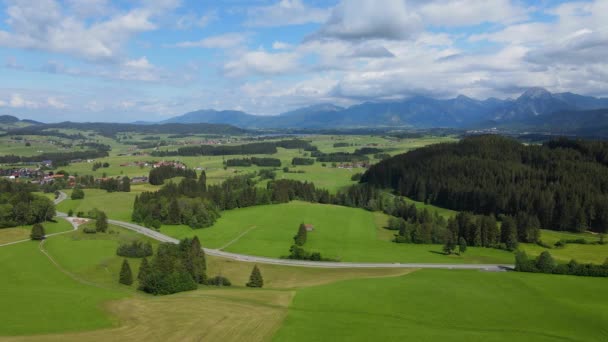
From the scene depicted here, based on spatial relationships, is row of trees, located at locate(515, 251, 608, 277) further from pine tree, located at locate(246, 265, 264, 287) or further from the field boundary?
the field boundary

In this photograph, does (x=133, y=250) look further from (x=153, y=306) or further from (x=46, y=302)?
(x=153, y=306)

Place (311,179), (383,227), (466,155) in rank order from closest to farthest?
1. (383,227)
2. (466,155)
3. (311,179)

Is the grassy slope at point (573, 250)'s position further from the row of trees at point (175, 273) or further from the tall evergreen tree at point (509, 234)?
the row of trees at point (175, 273)

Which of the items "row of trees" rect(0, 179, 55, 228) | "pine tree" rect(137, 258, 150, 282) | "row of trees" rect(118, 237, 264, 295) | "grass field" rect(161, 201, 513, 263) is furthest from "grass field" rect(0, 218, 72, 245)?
"pine tree" rect(137, 258, 150, 282)

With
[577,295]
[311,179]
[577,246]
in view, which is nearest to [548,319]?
[577,295]

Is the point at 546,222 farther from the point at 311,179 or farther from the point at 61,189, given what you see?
the point at 61,189

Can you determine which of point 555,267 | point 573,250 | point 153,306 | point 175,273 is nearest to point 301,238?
point 175,273
